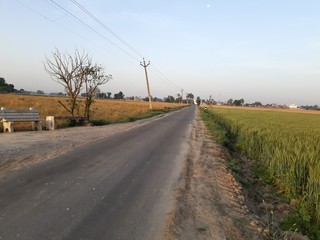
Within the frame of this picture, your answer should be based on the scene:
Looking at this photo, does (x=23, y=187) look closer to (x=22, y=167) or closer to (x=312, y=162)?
(x=22, y=167)

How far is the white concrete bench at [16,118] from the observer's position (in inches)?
585

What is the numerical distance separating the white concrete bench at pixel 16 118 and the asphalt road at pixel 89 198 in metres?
6.15

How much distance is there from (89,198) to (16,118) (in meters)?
10.9

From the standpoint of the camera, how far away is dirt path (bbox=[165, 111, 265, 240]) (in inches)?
197

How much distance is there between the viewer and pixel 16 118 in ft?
51.0

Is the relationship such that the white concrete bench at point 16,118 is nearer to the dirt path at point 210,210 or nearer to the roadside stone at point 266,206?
the dirt path at point 210,210

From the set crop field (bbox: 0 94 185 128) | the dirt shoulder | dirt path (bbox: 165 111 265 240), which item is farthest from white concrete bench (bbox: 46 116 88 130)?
dirt path (bbox: 165 111 265 240)

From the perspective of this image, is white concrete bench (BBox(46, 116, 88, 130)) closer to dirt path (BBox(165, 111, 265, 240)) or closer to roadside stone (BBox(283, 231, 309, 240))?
dirt path (BBox(165, 111, 265, 240))

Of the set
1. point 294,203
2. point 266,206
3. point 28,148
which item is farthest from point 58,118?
point 294,203

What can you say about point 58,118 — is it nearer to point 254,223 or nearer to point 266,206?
point 266,206

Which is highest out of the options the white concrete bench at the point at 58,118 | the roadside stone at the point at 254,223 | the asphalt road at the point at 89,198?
the white concrete bench at the point at 58,118

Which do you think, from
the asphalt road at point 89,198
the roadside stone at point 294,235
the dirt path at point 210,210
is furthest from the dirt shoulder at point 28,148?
the roadside stone at point 294,235

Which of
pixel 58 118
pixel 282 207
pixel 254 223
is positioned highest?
pixel 58 118

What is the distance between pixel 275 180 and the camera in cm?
938
